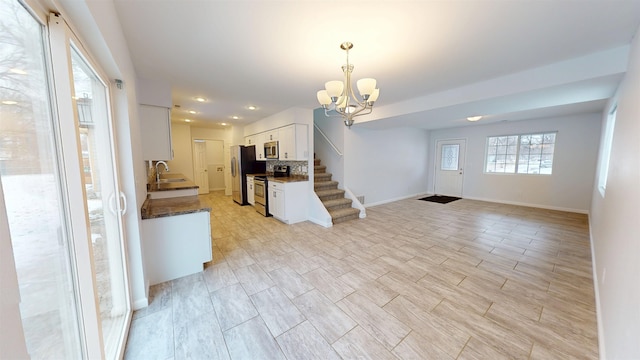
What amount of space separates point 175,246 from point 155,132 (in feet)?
5.39

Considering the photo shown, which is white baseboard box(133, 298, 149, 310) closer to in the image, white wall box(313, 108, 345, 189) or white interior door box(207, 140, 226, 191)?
white wall box(313, 108, 345, 189)

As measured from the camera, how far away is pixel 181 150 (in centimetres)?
707

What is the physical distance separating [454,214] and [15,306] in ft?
20.0

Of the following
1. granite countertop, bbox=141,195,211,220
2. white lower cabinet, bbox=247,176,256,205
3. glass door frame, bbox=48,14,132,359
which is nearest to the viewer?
glass door frame, bbox=48,14,132,359

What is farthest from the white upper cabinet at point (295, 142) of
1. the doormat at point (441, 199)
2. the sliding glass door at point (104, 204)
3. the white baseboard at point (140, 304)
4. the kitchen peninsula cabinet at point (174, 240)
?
the doormat at point (441, 199)

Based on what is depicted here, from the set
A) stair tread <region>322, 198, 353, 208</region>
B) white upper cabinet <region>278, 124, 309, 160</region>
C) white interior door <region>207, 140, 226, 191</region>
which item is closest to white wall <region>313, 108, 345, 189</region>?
stair tread <region>322, 198, 353, 208</region>

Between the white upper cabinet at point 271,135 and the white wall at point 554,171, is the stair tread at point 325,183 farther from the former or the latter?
the white wall at point 554,171

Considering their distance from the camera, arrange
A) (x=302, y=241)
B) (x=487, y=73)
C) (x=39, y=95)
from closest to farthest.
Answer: (x=39, y=95), (x=487, y=73), (x=302, y=241)

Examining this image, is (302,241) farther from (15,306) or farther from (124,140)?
(15,306)

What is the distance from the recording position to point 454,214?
5168mm

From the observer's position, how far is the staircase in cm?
473

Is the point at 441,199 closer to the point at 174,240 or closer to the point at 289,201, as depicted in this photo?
the point at 289,201

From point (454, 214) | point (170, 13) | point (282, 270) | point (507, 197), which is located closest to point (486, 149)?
point (507, 197)

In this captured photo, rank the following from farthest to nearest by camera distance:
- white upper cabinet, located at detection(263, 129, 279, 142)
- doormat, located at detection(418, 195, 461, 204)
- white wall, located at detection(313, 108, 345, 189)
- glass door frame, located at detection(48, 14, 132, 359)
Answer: doormat, located at detection(418, 195, 461, 204), white wall, located at detection(313, 108, 345, 189), white upper cabinet, located at detection(263, 129, 279, 142), glass door frame, located at detection(48, 14, 132, 359)
